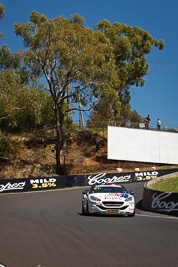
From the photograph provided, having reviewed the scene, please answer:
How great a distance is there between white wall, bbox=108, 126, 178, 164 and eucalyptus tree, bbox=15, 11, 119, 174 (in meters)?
5.83

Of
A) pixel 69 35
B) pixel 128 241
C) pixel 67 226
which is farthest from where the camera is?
pixel 69 35

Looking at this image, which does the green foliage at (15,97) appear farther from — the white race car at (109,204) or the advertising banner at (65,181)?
the white race car at (109,204)

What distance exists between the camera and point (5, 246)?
301 inches

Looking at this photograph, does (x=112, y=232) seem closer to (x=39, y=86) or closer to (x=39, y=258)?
(x=39, y=258)

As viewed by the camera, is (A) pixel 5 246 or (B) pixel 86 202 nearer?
(A) pixel 5 246

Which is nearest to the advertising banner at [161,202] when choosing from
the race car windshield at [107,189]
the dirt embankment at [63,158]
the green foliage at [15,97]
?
the race car windshield at [107,189]

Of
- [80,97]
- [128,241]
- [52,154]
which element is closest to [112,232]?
[128,241]

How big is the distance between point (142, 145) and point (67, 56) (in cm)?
1566

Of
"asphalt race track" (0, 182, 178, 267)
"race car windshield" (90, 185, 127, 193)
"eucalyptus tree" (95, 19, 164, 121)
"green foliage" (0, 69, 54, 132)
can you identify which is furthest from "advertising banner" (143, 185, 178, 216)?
"eucalyptus tree" (95, 19, 164, 121)

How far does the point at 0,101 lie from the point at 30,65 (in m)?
6.75

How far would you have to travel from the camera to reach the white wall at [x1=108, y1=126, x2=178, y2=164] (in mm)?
45625

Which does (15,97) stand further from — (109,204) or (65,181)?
(109,204)

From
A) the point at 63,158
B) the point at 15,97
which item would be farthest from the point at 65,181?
the point at 63,158

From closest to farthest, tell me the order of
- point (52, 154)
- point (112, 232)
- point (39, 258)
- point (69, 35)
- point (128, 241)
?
point (39, 258), point (128, 241), point (112, 232), point (69, 35), point (52, 154)
